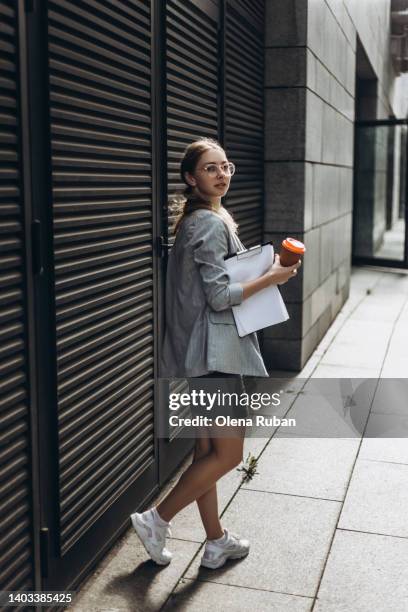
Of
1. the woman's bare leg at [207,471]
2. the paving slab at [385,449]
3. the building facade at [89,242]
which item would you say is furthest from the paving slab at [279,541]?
the paving slab at [385,449]

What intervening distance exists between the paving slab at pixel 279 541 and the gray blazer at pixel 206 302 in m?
0.99

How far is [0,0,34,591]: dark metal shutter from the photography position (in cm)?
279

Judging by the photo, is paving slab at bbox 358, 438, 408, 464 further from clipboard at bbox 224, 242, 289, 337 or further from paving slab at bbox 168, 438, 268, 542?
clipboard at bbox 224, 242, 289, 337

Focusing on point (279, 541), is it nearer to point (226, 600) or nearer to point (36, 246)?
point (226, 600)

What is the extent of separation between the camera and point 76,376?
342cm

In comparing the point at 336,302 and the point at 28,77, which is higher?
the point at 28,77

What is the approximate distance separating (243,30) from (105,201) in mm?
3379

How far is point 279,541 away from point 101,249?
1731 millimetres

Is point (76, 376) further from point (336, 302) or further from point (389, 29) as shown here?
point (389, 29)

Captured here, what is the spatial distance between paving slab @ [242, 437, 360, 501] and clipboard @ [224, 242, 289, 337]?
5.55ft

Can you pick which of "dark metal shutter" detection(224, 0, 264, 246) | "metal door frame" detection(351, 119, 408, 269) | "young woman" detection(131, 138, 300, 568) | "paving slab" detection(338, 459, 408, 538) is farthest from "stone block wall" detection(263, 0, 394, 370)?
"metal door frame" detection(351, 119, 408, 269)

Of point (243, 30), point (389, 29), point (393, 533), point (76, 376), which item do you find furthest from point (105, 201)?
point (389, 29)

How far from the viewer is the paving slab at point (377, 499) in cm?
427

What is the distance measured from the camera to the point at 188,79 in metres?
4.98
